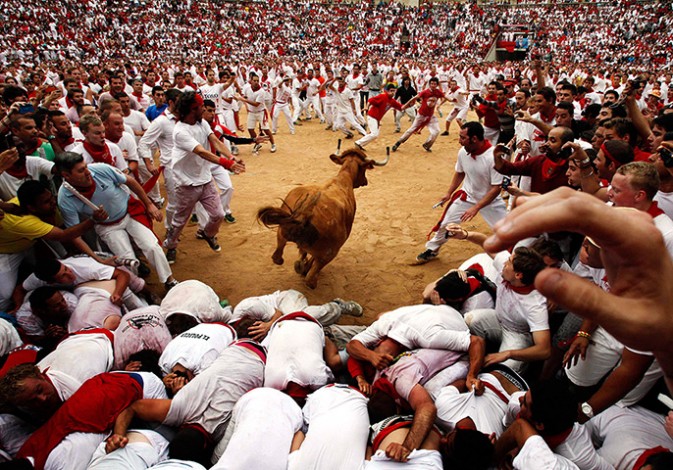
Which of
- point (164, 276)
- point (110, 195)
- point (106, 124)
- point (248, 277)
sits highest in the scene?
point (106, 124)

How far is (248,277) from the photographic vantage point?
20.7 ft

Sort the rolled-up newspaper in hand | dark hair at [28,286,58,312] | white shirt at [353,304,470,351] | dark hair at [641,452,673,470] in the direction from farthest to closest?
the rolled-up newspaper in hand
dark hair at [28,286,58,312]
white shirt at [353,304,470,351]
dark hair at [641,452,673,470]

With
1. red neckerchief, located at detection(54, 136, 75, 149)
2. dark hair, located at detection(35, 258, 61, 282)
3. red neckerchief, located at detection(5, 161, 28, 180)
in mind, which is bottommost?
dark hair, located at detection(35, 258, 61, 282)

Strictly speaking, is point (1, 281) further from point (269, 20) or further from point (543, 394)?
point (269, 20)

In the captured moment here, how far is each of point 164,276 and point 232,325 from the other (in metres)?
1.53

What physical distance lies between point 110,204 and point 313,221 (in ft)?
8.45

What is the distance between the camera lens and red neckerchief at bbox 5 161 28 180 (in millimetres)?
4977

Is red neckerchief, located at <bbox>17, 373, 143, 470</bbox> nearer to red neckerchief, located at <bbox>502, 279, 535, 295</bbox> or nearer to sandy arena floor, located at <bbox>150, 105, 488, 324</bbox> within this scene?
sandy arena floor, located at <bbox>150, 105, 488, 324</bbox>

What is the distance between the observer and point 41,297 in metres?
4.12

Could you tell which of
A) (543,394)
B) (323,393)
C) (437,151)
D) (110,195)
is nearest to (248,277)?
(110,195)

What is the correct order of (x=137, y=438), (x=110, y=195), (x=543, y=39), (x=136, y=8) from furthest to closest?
1. (x=543, y=39)
2. (x=136, y=8)
3. (x=110, y=195)
4. (x=137, y=438)

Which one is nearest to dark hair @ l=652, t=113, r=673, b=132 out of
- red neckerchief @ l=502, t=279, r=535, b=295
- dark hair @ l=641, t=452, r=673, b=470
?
red neckerchief @ l=502, t=279, r=535, b=295

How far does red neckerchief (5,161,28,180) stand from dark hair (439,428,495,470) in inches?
224

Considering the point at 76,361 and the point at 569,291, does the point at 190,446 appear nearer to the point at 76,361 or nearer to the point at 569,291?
the point at 76,361
